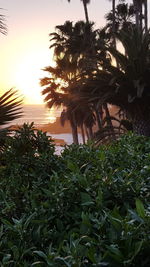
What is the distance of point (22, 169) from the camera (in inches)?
111

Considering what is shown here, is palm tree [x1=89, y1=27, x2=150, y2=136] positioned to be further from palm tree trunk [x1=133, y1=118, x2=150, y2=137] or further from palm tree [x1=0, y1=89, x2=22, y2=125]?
palm tree [x1=0, y1=89, x2=22, y2=125]

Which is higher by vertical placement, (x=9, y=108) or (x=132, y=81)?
(x=132, y=81)

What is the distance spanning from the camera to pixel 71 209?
6.28 ft

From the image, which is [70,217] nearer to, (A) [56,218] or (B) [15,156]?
(A) [56,218]

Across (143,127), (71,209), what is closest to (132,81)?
(143,127)

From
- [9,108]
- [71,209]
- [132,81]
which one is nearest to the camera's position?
[71,209]

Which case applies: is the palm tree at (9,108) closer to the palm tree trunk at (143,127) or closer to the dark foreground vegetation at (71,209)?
the dark foreground vegetation at (71,209)

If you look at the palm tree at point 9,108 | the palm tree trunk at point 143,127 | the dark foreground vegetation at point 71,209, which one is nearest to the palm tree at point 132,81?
the palm tree trunk at point 143,127

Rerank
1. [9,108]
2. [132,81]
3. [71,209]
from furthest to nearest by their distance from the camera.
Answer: [132,81], [9,108], [71,209]

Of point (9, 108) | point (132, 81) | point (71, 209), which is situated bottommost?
point (71, 209)

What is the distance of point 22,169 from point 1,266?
1608 mm

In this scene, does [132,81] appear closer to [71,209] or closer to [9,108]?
[9,108]

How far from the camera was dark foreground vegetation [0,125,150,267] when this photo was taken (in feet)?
3.84

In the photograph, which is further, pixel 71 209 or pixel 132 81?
pixel 132 81
